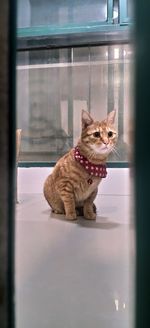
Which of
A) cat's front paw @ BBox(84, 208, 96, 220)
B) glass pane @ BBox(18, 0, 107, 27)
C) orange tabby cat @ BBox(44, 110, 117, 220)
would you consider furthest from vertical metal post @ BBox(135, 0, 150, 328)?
glass pane @ BBox(18, 0, 107, 27)

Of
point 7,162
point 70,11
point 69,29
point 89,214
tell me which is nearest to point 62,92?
point 69,29

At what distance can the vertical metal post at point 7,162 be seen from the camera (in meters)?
0.50

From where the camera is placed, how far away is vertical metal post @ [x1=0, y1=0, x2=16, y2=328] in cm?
50

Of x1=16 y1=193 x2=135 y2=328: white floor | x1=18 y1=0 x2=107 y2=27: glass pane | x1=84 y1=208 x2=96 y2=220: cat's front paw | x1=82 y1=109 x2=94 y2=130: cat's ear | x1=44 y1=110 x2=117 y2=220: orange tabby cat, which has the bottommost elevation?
x1=84 y1=208 x2=96 y2=220: cat's front paw

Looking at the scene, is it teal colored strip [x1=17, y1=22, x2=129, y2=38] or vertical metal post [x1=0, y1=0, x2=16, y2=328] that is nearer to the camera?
vertical metal post [x1=0, y1=0, x2=16, y2=328]

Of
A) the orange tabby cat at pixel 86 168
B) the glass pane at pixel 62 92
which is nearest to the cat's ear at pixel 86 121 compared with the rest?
the orange tabby cat at pixel 86 168

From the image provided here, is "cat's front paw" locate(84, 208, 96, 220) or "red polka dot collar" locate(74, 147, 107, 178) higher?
"red polka dot collar" locate(74, 147, 107, 178)

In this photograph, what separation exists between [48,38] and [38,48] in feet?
0.46

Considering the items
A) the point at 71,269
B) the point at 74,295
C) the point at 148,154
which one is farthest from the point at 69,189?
the point at 148,154

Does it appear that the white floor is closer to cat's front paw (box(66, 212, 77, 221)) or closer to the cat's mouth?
cat's front paw (box(66, 212, 77, 221))

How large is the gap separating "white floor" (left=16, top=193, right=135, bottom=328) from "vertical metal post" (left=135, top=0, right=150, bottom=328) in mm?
20

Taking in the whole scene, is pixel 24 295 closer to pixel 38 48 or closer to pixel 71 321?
pixel 71 321

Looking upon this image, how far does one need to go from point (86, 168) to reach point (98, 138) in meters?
0.19

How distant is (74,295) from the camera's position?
3.49 ft
